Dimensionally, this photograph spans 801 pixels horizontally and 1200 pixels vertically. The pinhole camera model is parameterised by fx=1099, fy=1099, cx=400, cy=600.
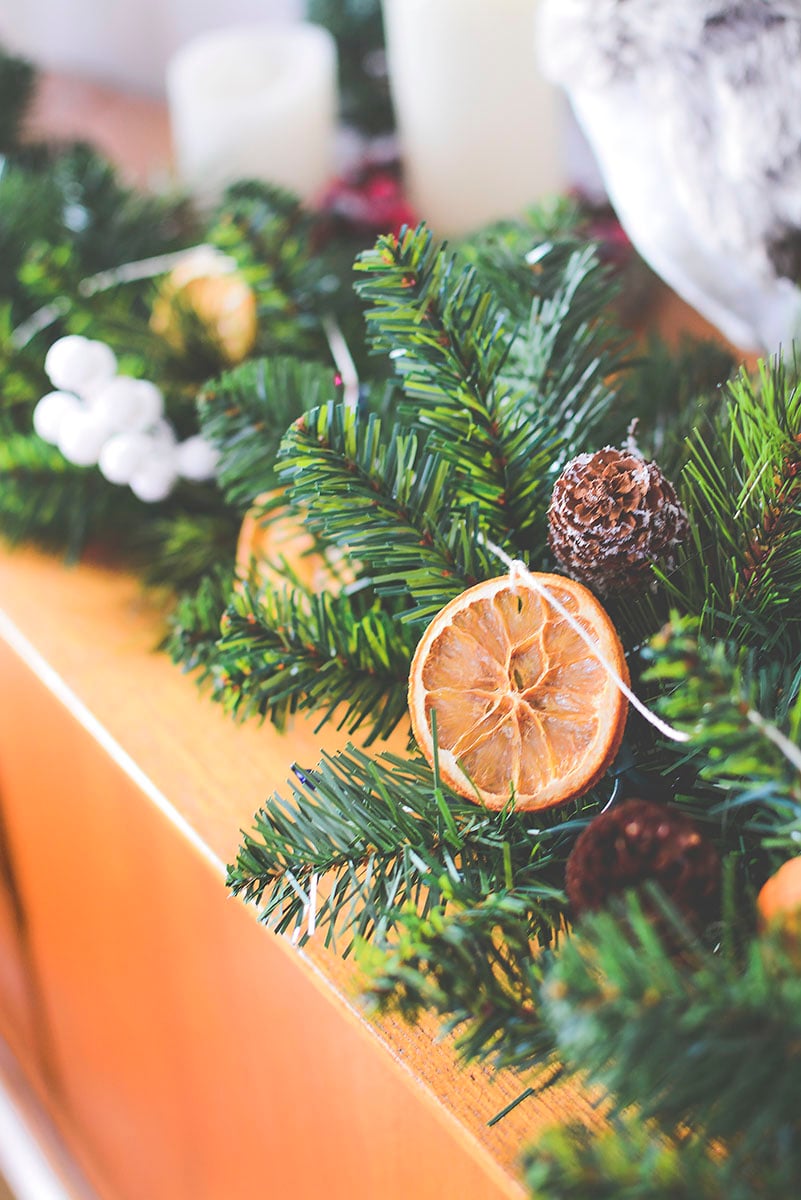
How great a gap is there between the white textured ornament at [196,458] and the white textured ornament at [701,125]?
196mm

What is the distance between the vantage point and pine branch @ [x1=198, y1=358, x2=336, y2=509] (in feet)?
1.24

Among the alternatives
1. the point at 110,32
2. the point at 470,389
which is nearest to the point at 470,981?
the point at 470,389

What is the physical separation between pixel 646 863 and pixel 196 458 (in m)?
0.29

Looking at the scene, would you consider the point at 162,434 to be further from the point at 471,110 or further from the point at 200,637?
the point at 471,110

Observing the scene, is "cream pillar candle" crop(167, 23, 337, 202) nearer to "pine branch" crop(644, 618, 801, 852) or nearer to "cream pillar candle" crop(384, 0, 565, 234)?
"cream pillar candle" crop(384, 0, 565, 234)

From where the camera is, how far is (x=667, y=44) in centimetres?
38

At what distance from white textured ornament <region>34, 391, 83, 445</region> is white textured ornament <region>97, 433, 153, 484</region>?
20 mm

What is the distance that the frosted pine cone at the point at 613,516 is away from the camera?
279 millimetres

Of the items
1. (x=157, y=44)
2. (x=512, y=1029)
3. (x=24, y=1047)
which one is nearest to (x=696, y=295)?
(x=512, y=1029)

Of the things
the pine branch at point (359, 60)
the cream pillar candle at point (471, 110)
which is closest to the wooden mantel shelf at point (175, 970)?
the cream pillar candle at point (471, 110)

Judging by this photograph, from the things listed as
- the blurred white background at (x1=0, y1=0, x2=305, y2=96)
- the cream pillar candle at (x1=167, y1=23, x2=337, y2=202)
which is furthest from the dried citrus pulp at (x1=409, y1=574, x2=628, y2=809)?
the blurred white background at (x1=0, y1=0, x2=305, y2=96)

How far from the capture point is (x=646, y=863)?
233 mm

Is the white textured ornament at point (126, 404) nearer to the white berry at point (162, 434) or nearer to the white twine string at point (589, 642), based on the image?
the white berry at point (162, 434)

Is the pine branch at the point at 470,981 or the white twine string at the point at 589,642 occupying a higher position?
the white twine string at the point at 589,642
